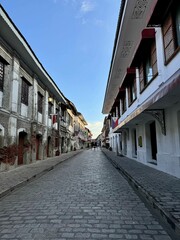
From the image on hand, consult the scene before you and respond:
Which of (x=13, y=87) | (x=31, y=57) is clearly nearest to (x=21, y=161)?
(x=13, y=87)

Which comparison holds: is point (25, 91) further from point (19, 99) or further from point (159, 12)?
point (159, 12)

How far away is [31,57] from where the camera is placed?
1197cm

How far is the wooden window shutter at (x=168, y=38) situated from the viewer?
22.9ft

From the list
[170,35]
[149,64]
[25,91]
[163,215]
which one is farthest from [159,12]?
[25,91]

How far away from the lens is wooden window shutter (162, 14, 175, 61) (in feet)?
22.9

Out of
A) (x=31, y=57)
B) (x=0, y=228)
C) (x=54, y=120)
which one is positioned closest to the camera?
(x=0, y=228)

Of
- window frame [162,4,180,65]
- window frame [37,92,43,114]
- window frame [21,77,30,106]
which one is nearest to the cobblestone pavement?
window frame [162,4,180,65]

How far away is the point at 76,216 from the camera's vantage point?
396 cm

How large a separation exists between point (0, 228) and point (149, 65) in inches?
382

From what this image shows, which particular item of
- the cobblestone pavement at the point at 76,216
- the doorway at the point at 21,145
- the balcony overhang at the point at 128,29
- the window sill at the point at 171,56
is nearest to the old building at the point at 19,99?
the doorway at the point at 21,145

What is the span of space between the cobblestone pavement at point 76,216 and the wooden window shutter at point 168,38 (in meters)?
5.31

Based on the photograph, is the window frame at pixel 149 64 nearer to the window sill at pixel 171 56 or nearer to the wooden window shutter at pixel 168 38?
the window sill at pixel 171 56

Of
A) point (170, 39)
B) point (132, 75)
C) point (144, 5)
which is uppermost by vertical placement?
point (144, 5)

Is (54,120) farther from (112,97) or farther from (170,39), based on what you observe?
(170,39)
